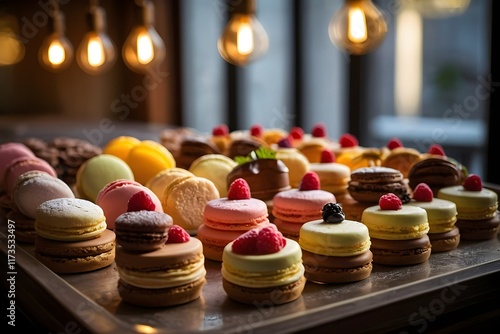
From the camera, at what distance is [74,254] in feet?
6.88

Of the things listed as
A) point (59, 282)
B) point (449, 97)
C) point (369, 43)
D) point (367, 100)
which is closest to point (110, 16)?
point (367, 100)

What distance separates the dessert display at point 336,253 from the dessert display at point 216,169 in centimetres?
73

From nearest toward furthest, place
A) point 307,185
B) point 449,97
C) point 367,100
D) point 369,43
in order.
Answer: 1. point 307,185
2. point 369,43
3. point 449,97
4. point 367,100

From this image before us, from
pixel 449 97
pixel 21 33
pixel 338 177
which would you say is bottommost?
pixel 338 177

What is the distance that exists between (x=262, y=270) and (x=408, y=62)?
4.06 m

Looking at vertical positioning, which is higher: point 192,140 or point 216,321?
point 192,140

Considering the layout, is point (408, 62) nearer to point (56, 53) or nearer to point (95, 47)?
point (95, 47)

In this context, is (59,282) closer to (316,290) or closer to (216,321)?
(216,321)

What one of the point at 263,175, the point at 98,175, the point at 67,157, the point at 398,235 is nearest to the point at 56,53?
the point at 67,157

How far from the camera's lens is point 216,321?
5.49 ft

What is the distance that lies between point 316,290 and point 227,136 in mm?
1775

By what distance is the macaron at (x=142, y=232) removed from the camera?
1805mm

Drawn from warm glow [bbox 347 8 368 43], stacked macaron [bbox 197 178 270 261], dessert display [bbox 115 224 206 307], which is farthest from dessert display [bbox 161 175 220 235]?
warm glow [bbox 347 8 368 43]

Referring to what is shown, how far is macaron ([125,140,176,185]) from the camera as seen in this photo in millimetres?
2936
